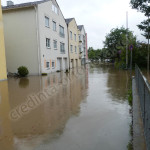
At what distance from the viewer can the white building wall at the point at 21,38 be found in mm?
19203

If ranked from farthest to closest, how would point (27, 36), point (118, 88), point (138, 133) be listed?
1. point (27, 36)
2. point (118, 88)
3. point (138, 133)

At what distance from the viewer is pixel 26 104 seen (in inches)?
266

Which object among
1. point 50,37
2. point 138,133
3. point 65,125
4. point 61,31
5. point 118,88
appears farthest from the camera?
point 61,31

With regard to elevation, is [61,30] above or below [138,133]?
above

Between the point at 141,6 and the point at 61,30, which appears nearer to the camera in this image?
the point at 141,6

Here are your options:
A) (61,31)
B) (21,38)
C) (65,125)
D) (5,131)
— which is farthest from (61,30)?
(5,131)

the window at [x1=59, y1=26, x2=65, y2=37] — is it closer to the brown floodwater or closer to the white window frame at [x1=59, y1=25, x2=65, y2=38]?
the white window frame at [x1=59, y1=25, x2=65, y2=38]

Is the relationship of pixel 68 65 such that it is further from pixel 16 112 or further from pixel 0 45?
pixel 16 112

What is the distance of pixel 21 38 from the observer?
1950 centimetres

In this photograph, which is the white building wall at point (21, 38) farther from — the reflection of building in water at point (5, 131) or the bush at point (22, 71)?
the reflection of building in water at point (5, 131)

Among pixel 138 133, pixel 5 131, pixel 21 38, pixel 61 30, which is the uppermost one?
pixel 61 30

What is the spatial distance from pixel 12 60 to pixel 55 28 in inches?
337

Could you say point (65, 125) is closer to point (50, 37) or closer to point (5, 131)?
point (5, 131)

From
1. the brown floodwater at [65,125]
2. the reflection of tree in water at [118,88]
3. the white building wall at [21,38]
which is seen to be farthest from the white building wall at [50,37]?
the brown floodwater at [65,125]
